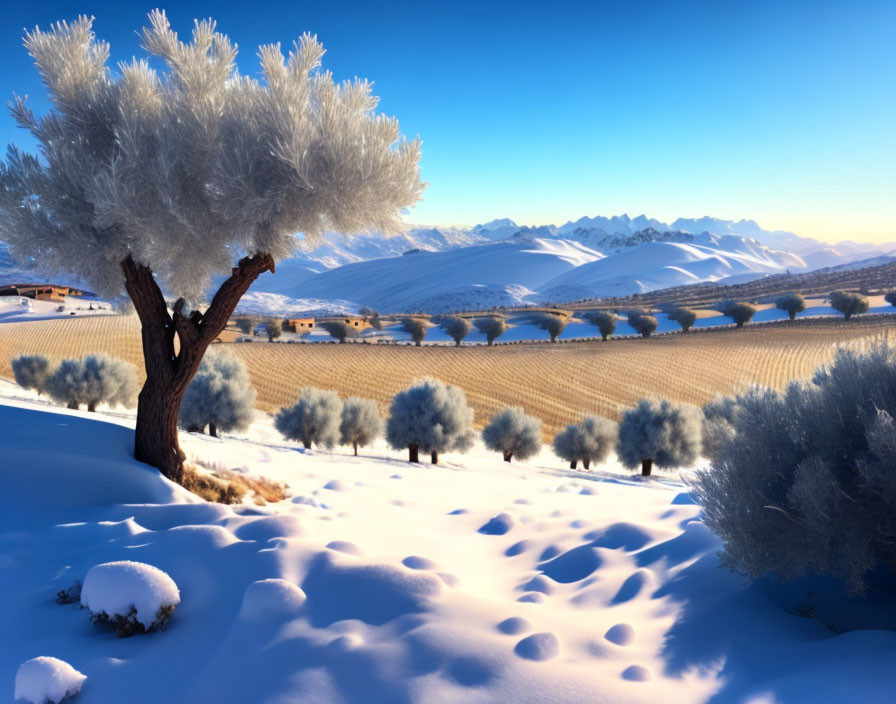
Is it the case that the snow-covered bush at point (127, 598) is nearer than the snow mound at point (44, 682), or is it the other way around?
the snow mound at point (44, 682)

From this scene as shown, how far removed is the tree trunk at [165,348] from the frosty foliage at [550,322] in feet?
244

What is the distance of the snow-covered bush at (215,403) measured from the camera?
20.4m

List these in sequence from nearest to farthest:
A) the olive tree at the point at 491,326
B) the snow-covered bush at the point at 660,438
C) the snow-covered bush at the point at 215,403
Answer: the snow-covered bush at the point at 215,403, the snow-covered bush at the point at 660,438, the olive tree at the point at 491,326

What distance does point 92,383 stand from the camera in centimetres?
2267

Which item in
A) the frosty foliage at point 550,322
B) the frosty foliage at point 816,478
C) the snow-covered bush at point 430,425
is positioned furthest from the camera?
the frosty foliage at point 550,322

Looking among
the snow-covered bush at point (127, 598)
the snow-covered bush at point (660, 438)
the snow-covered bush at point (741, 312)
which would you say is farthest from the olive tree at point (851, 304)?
the snow-covered bush at point (127, 598)

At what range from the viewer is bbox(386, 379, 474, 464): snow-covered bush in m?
20.6

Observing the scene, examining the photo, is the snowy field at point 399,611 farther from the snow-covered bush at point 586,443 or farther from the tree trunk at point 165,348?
the snow-covered bush at point 586,443

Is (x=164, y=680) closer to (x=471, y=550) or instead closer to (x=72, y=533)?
(x=72, y=533)

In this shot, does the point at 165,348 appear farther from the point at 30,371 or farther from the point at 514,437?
the point at 30,371

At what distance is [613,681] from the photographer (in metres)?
3.27

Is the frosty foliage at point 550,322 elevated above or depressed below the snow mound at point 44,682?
above

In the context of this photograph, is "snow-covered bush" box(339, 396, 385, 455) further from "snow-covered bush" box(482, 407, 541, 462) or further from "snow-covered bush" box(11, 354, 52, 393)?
"snow-covered bush" box(11, 354, 52, 393)

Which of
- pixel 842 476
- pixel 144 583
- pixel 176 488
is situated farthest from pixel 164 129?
pixel 842 476
